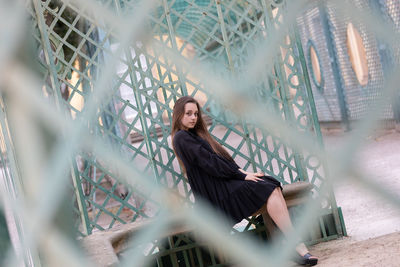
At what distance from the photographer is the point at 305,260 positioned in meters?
3.84

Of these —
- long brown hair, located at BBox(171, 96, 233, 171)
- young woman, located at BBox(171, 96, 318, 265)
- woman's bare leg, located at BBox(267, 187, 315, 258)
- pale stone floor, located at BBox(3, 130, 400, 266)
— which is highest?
long brown hair, located at BBox(171, 96, 233, 171)

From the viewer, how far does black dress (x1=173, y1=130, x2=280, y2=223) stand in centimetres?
378

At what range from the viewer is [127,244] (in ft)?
12.8

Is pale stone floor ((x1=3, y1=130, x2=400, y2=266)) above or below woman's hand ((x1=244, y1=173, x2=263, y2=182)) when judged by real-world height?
below

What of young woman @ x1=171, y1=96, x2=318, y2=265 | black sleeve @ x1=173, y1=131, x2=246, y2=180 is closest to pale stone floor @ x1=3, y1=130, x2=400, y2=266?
young woman @ x1=171, y1=96, x2=318, y2=265

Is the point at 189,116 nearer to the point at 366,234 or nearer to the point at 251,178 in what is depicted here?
the point at 251,178

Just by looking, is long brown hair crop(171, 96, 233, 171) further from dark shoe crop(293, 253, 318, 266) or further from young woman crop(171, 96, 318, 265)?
dark shoe crop(293, 253, 318, 266)

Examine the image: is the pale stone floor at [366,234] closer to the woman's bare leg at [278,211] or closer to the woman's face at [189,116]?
the woman's bare leg at [278,211]

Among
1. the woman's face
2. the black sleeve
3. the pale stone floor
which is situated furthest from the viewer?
the woman's face

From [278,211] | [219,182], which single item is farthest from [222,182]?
[278,211]

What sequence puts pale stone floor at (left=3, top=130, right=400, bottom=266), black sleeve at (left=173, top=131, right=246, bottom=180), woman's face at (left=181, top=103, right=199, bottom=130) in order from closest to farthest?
1. pale stone floor at (left=3, top=130, right=400, bottom=266)
2. black sleeve at (left=173, top=131, right=246, bottom=180)
3. woman's face at (left=181, top=103, right=199, bottom=130)

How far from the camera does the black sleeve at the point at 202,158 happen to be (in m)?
3.77

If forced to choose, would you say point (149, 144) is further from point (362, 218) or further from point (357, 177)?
point (357, 177)

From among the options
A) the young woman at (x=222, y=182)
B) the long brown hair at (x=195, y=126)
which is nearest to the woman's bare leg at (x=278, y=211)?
the young woman at (x=222, y=182)
